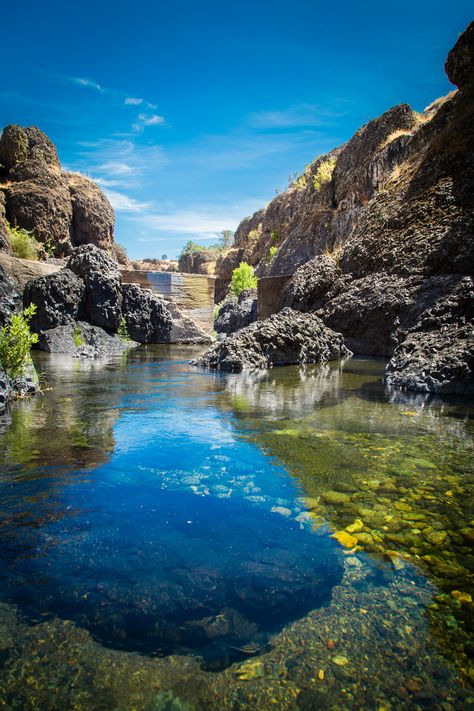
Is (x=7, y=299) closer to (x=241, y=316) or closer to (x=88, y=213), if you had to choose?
(x=241, y=316)

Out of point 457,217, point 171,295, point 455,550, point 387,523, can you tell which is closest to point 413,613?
point 455,550

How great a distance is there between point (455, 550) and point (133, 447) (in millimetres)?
2688

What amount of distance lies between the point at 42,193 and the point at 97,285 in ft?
52.6

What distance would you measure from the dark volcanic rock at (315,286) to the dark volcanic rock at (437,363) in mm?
7740

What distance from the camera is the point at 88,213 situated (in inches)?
1276

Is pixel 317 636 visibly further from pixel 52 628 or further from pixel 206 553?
pixel 52 628

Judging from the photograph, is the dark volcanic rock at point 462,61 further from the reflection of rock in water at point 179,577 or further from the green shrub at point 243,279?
the green shrub at point 243,279

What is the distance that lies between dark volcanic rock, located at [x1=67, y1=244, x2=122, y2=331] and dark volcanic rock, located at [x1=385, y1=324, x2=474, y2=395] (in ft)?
39.0

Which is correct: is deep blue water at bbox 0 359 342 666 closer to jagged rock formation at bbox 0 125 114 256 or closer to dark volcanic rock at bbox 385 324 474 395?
dark volcanic rock at bbox 385 324 474 395

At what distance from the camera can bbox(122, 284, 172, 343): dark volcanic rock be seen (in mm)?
19281

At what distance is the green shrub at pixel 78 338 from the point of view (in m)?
15.3

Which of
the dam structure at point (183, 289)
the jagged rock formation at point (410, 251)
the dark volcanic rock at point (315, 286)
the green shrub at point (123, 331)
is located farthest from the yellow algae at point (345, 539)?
the dam structure at point (183, 289)

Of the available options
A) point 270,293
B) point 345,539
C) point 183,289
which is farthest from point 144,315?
point 345,539

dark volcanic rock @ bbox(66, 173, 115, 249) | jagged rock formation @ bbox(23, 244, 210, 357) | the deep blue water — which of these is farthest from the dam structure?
the deep blue water
